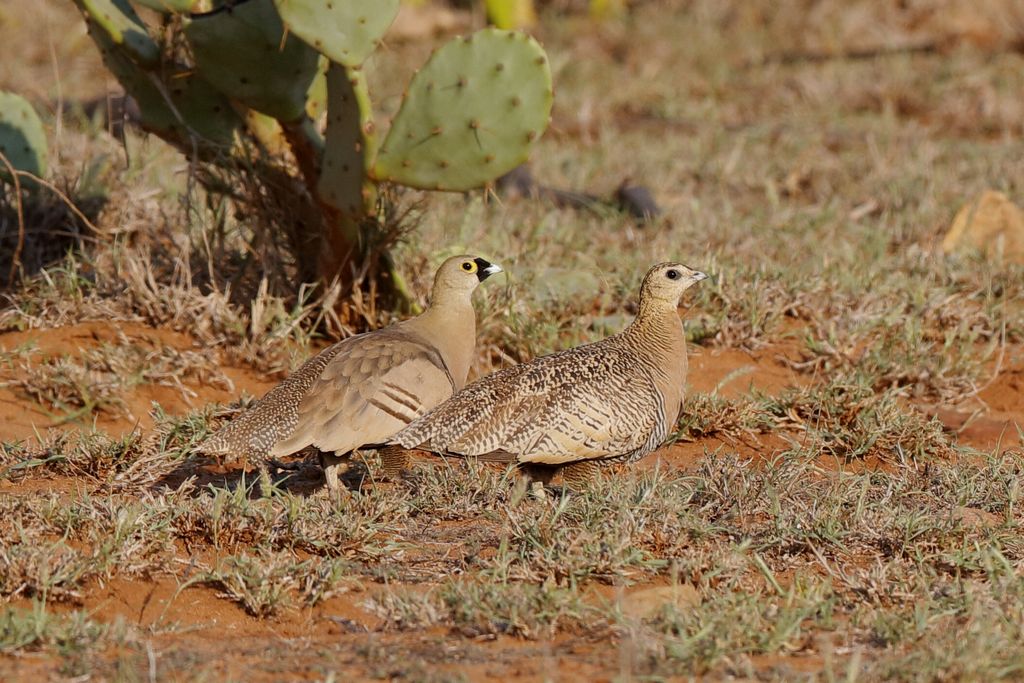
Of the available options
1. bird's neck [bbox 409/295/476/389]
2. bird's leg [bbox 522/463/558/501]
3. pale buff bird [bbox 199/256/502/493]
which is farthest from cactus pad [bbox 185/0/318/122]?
bird's leg [bbox 522/463/558/501]

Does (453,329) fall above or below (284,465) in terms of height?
above

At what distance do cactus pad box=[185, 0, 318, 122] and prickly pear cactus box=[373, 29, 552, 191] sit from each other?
544 millimetres

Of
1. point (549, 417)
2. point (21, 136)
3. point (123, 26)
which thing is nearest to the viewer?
point (549, 417)

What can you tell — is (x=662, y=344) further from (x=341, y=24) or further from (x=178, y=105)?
(x=178, y=105)

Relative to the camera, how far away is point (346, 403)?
5.23m

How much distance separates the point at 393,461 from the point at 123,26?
2515 millimetres

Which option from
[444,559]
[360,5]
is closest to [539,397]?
[444,559]

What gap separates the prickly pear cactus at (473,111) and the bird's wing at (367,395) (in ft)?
3.19

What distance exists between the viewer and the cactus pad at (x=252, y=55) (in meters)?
6.18

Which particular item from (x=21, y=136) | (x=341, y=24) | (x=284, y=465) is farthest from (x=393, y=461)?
(x=21, y=136)

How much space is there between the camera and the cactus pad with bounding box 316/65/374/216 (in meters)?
6.22

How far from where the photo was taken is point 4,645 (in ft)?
12.8

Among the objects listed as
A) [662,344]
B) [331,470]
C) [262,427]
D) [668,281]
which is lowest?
[331,470]

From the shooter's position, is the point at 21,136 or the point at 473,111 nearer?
the point at 473,111
